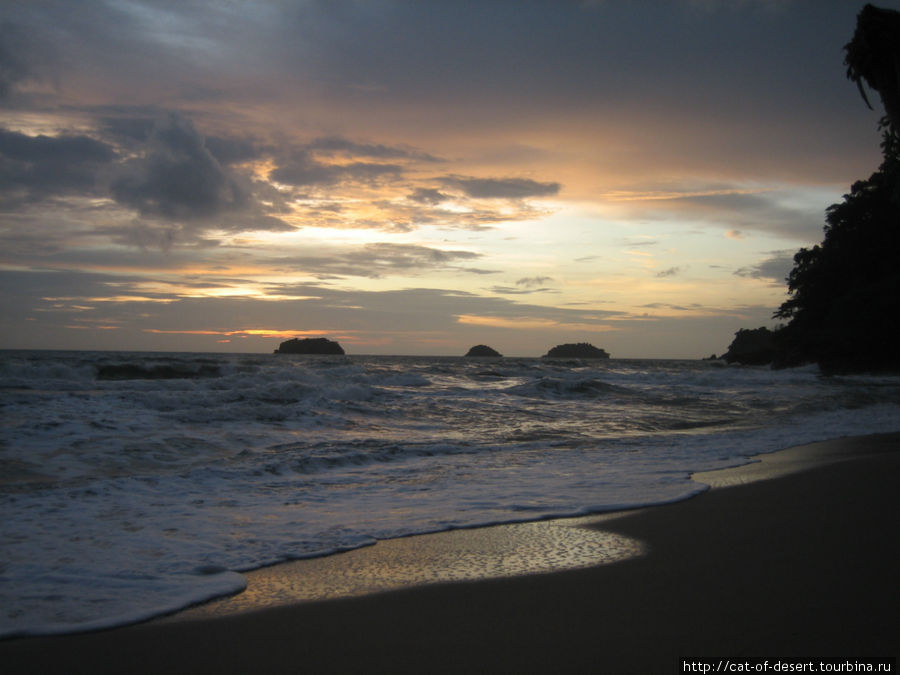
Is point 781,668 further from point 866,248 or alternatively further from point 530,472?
point 866,248

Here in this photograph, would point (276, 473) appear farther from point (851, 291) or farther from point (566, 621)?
point (851, 291)

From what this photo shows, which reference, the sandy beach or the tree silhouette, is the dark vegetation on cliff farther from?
the sandy beach

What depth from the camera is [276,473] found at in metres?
7.34

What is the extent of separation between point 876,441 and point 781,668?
9.71 m

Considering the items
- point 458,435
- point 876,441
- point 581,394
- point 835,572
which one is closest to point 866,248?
point 581,394

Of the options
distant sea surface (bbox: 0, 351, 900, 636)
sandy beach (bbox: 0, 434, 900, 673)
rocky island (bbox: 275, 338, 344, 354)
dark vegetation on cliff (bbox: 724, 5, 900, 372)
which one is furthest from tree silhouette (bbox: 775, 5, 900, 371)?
rocky island (bbox: 275, 338, 344, 354)

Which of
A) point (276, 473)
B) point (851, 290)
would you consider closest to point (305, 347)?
point (851, 290)

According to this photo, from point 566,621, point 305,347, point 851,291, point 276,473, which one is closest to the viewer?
point 566,621

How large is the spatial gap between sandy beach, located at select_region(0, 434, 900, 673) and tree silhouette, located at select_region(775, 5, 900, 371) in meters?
35.4

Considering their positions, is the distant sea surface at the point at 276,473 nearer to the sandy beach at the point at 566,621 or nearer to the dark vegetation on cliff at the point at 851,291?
the sandy beach at the point at 566,621

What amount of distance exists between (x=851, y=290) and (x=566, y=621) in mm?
40143

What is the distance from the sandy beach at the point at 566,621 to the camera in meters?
2.58

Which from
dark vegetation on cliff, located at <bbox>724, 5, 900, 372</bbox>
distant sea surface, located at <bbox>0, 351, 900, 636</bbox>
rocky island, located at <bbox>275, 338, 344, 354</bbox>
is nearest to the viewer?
distant sea surface, located at <bbox>0, 351, 900, 636</bbox>

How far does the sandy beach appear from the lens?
2576 mm
